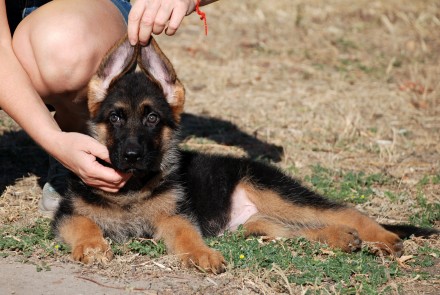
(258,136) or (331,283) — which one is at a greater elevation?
(331,283)

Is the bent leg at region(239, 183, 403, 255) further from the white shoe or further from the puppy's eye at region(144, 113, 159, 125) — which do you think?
the white shoe

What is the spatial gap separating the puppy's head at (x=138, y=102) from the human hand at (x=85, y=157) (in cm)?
17

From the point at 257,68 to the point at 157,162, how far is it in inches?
170

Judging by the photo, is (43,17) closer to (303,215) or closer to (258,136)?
(303,215)

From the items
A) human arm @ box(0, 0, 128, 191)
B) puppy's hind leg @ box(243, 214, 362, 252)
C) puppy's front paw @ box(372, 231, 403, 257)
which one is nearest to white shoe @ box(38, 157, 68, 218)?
human arm @ box(0, 0, 128, 191)

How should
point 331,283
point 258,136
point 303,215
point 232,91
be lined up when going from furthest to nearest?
point 232,91 < point 258,136 < point 303,215 < point 331,283

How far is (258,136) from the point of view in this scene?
21.1ft

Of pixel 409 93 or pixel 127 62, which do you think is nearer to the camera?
pixel 127 62

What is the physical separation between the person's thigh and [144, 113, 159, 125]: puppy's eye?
55cm

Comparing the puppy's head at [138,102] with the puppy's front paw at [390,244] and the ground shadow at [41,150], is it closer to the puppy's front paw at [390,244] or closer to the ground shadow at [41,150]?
the ground shadow at [41,150]

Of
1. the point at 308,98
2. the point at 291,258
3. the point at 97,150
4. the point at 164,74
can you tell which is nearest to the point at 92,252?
the point at 97,150

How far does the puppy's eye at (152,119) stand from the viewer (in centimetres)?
420

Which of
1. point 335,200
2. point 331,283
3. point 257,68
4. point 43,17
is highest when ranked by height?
point 43,17

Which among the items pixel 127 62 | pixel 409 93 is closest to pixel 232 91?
pixel 409 93
